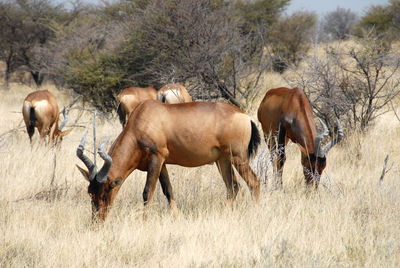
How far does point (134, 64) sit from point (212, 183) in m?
9.96

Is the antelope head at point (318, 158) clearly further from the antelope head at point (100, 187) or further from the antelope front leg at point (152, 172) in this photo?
the antelope head at point (100, 187)

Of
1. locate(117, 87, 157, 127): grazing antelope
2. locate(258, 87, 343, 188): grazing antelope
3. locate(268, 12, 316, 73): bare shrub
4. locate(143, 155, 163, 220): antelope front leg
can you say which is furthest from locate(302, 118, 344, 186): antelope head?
locate(268, 12, 316, 73): bare shrub

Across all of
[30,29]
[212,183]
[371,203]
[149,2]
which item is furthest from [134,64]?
[30,29]

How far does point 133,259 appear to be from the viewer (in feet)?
14.1

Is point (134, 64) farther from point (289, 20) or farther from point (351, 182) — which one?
point (289, 20)

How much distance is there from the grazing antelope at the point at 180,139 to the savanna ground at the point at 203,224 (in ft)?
1.59

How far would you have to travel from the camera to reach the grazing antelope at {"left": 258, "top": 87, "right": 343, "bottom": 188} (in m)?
6.03

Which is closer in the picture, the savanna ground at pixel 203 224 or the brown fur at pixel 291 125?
the savanna ground at pixel 203 224

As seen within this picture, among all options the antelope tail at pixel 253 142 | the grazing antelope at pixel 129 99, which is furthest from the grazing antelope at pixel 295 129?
the grazing antelope at pixel 129 99

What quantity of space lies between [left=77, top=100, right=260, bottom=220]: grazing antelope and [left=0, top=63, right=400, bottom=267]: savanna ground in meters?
0.49

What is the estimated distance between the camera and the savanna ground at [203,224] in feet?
14.0

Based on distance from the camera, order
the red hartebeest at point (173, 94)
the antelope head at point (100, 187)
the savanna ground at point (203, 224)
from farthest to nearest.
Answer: the red hartebeest at point (173, 94)
the antelope head at point (100, 187)
the savanna ground at point (203, 224)

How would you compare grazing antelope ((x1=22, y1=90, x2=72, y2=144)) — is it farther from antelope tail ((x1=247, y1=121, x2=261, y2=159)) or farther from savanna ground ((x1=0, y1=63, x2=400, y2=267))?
antelope tail ((x1=247, y1=121, x2=261, y2=159))

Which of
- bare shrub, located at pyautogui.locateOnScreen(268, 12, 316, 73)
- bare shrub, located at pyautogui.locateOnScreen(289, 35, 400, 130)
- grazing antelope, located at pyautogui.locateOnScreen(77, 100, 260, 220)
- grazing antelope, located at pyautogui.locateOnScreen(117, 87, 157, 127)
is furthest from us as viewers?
bare shrub, located at pyautogui.locateOnScreen(268, 12, 316, 73)
